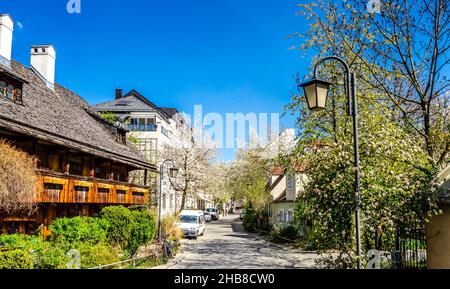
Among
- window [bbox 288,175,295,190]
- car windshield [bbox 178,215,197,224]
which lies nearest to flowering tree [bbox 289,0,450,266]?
window [bbox 288,175,295,190]

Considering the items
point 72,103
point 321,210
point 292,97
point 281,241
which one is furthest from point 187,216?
point 321,210

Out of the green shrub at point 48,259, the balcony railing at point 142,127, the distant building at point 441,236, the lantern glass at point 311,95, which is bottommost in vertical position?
the green shrub at point 48,259

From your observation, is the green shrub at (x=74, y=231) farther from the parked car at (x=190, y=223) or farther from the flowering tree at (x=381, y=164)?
the parked car at (x=190, y=223)

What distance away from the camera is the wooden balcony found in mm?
13070

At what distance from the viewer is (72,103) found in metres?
22.4

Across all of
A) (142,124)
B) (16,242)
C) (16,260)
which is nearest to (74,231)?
(16,242)

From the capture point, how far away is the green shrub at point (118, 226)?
48.8 feet

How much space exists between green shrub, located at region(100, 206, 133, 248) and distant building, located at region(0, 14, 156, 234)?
150 centimetres

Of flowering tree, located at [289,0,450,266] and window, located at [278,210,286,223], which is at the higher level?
flowering tree, located at [289,0,450,266]

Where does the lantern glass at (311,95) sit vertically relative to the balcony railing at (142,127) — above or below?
below

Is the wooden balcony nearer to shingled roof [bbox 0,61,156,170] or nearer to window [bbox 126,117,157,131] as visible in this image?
shingled roof [bbox 0,61,156,170]

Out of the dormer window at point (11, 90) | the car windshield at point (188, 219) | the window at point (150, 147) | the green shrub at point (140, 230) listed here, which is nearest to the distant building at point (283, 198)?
the car windshield at point (188, 219)

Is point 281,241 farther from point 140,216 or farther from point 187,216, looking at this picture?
point 140,216

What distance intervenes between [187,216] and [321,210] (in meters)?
21.1
